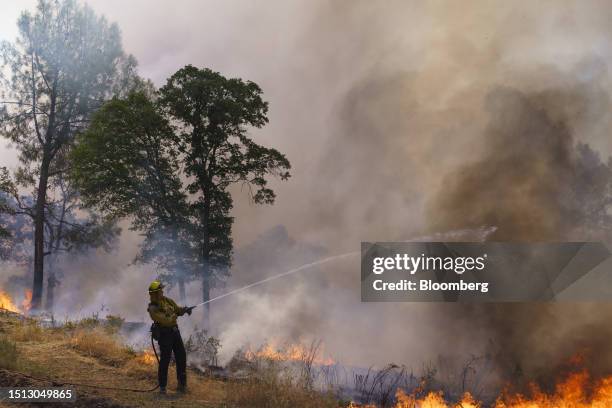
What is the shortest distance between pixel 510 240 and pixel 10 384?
28.1m

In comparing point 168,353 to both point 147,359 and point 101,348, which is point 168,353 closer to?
point 147,359

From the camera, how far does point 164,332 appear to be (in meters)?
8.65

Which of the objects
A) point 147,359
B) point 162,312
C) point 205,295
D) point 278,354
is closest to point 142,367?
point 147,359

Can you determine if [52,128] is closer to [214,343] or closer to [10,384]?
[214,343]

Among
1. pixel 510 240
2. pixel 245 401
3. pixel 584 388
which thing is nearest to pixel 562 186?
pixel 510 240

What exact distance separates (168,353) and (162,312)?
759 mm

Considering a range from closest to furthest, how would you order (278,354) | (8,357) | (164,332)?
(164,332) < (8,357) < (278,354)

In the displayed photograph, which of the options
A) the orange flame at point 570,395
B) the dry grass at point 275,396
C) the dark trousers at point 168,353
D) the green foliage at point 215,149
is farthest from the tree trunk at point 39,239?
the dry grass at point 275,396

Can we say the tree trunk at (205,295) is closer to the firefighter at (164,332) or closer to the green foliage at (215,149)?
the green foliage at (215,149)

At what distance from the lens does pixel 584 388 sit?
1881cm

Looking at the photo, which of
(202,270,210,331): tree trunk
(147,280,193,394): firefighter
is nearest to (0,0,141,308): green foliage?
(202,270,210,331): tree trunk

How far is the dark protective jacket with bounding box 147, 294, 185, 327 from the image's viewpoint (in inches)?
336

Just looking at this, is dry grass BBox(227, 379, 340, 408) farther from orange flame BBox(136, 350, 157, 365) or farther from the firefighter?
orange flame BBox(136, 350, 157, 365)

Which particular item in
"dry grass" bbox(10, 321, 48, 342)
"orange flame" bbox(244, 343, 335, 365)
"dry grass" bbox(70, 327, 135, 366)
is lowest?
"orange flame" bbox(244, 343, 335, 365)
